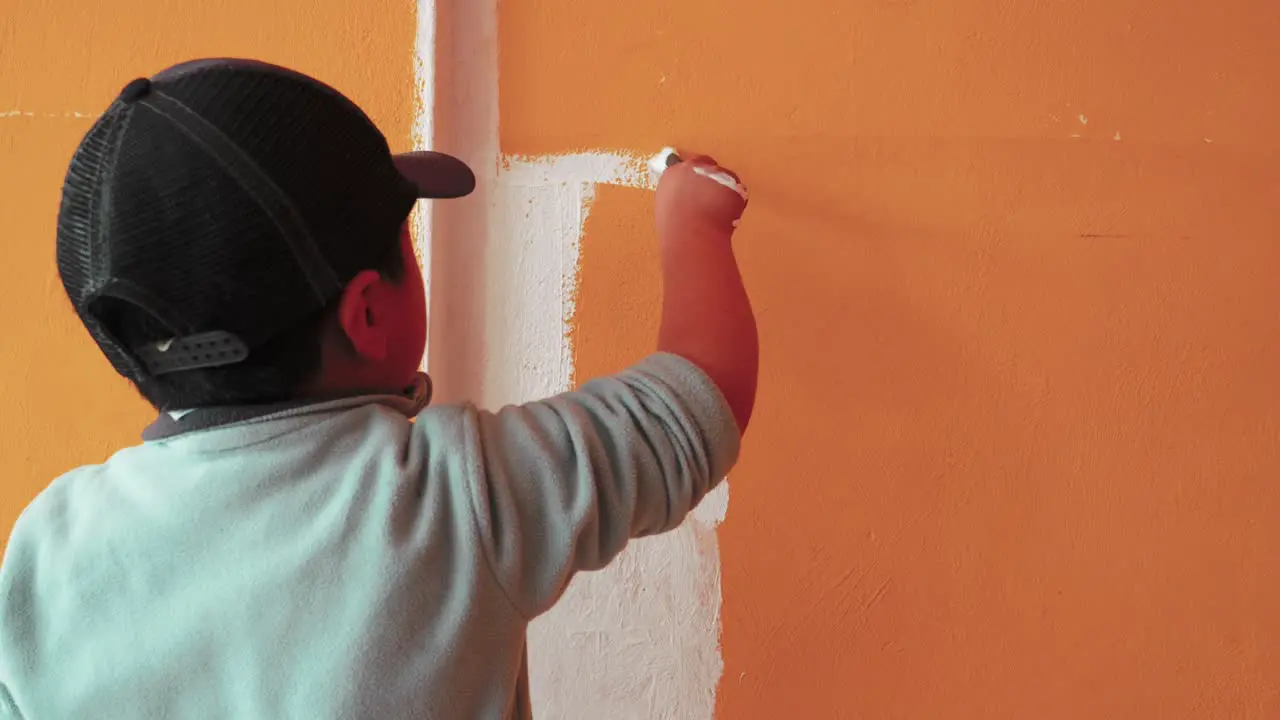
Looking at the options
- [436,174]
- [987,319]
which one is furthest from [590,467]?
[987,319]

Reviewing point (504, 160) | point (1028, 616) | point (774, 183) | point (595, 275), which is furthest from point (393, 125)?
point (1028, 616)

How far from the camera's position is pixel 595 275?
824mm

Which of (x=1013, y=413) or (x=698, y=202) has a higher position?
(x=698, y=202)

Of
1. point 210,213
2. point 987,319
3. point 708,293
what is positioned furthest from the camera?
point 987,319

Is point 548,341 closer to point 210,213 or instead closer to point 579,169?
point 579,169

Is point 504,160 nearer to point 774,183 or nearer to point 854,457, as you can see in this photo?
point 774,183

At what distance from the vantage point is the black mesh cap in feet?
1.49

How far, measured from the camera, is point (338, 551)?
1.53 ft

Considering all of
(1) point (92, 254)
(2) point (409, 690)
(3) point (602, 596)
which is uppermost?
(1) point (92, 254)

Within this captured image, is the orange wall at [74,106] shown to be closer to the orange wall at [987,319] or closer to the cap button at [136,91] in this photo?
the orange wall at [987,319]

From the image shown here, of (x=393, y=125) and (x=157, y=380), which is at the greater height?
(x=393, y=125)

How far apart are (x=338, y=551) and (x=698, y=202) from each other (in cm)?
34

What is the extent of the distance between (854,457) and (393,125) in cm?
51

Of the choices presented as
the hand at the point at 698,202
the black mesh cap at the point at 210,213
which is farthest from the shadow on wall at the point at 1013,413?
the black mesh cap at the point at 210,213
